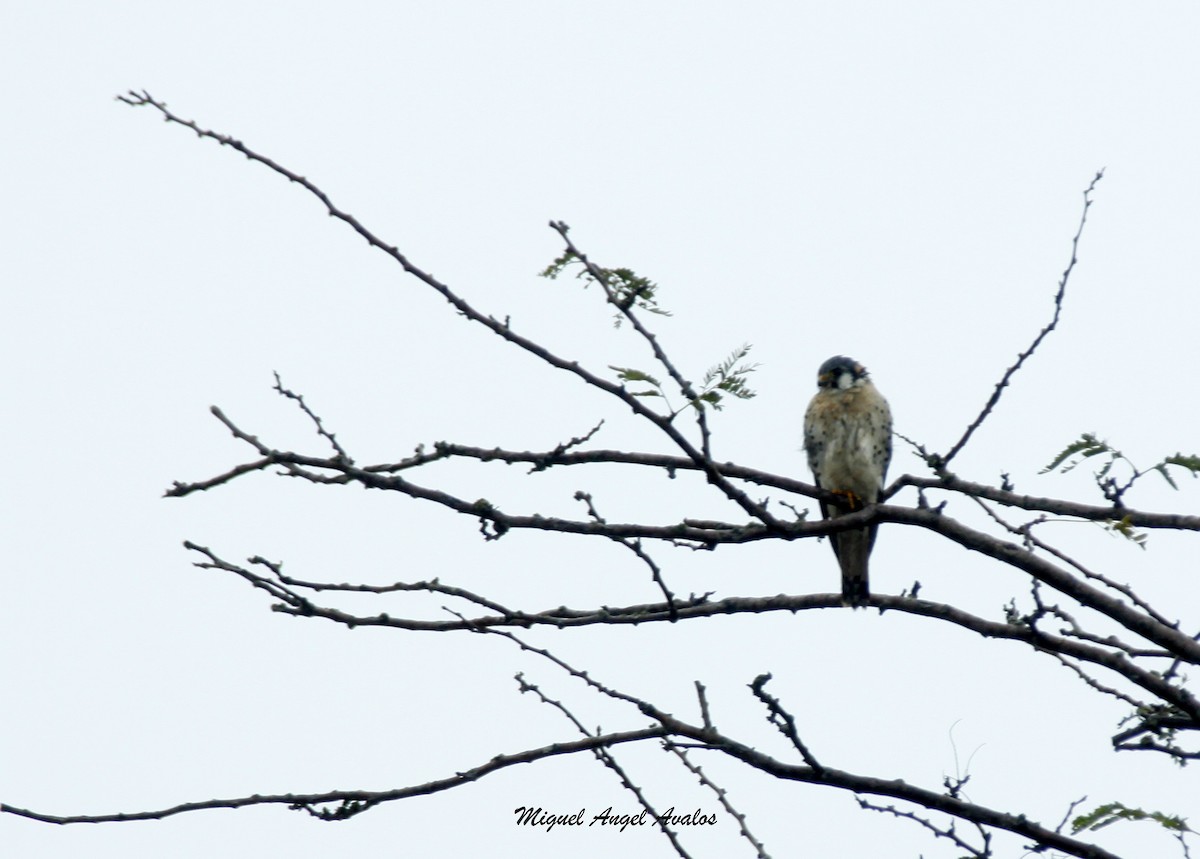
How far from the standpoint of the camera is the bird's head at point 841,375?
688 centimetres

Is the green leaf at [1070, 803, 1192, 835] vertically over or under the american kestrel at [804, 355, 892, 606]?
under

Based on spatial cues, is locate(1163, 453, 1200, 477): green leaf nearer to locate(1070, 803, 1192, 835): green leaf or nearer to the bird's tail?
locate(1070, 803, 1192, 835): green leaf

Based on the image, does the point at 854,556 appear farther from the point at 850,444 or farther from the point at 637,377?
the point at 637,377

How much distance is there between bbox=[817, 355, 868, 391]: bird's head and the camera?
6879 millimetres

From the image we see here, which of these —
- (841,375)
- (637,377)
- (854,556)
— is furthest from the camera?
(841,375)

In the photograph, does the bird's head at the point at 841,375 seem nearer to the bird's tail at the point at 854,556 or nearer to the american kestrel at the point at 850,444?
the american kestrel at the point at 850,444

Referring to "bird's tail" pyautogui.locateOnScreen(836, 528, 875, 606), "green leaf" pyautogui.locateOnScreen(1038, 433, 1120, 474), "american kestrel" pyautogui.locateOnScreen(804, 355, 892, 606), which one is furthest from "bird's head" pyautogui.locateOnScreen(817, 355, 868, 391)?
"green leaf" pyautogui.locateOnScreen(1038, 433, 1120, 474)

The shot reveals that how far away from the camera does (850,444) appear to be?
652 cm

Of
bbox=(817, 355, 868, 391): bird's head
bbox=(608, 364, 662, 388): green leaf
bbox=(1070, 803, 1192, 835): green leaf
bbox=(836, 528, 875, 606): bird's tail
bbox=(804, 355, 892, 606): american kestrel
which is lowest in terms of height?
bbox=(1070, 803, 1192, 835): green leaf

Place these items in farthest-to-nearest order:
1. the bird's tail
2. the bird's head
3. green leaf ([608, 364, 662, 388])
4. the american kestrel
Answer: the bird's head
the american kestrel
the bird's tail
green leaf ([608, 364, 662, 388])

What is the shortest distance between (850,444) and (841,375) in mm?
524

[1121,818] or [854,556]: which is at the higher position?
[854,556]

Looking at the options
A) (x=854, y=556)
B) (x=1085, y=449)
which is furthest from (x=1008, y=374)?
(x=854, y=556)

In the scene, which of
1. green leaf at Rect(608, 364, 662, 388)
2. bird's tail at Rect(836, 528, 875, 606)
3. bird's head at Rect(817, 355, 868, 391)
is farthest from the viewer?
bird's head at Rect(817, 355, 868, 391)
